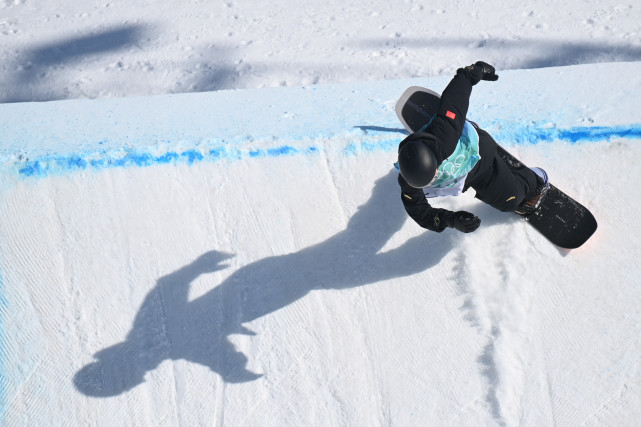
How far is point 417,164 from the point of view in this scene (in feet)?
5.53

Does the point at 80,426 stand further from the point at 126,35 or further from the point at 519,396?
the point at 126,35

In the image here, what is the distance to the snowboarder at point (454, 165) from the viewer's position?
1.71 metres

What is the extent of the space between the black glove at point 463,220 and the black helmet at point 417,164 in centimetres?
21

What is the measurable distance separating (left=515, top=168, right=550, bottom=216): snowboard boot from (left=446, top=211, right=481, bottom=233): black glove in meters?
0.59

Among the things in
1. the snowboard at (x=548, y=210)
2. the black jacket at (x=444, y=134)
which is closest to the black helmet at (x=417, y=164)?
the black jacket at (x=444, y=134)

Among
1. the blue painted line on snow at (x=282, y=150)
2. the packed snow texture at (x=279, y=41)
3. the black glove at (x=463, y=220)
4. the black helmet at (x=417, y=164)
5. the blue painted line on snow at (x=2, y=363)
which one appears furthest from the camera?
the packed snow texture at (x=279, y=41)

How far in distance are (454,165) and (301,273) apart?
83 centimetres

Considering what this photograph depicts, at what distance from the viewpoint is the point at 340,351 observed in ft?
7.67

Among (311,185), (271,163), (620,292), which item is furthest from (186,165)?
(620,292)

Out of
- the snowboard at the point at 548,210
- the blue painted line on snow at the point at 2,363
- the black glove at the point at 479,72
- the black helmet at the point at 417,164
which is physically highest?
the black glove at the point at 479,72

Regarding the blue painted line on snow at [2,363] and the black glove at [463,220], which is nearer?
the black glove at [463,220]

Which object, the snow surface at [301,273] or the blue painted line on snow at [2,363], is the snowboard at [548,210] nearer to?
the snow surface at [301,273]

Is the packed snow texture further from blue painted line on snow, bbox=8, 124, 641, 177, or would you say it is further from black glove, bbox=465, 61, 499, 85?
black glove, bbox=465, 61, 499, 85

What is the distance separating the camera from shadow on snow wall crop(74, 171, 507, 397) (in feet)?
7.65
